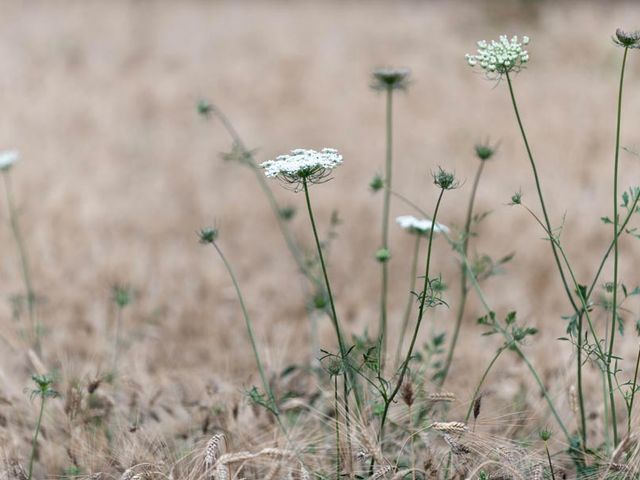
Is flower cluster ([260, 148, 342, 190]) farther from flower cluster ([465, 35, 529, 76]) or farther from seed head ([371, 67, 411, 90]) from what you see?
seed head ([371, 67, 411, 90])

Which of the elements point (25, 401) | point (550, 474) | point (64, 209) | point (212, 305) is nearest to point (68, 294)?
point (212, 305)

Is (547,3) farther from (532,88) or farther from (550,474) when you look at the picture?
(550,474)

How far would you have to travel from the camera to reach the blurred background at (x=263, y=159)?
12.1ft

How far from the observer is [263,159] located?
595 cm

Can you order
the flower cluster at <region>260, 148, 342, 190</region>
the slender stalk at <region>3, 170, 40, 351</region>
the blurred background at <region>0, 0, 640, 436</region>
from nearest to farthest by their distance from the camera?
the flower cluster at <region>260, 148, 342, 190</region>, the slender stalk at <region>3, 170, 40, 351</region>, the blurred background at <region>0, 0, 640, 436</region>

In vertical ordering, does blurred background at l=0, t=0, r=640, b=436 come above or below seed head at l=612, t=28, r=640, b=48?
below

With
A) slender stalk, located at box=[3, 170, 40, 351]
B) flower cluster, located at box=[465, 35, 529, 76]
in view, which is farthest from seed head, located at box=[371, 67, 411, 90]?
slender stalk, located at box=[3, 170, 40, 351]

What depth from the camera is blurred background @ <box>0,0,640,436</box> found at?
3699 mm

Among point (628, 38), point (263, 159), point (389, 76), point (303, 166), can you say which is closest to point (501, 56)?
point (628, 38)

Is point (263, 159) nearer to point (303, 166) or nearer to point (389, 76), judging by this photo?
point (389, 76)

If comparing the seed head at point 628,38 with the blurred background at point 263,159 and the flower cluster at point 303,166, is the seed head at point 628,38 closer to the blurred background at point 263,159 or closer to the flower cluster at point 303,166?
the blurred background at point 263,159

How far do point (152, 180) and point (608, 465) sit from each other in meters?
4.31

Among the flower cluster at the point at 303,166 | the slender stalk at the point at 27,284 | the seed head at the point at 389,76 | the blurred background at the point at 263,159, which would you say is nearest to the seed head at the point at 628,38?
the blurred background at the point at 263,159

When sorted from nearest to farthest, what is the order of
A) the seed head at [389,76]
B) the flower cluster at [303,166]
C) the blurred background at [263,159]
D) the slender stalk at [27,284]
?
the flower cluster at [303,166], the seed head at [389,76], the slender stalk at [27,284], the blurred background at [263,159]
